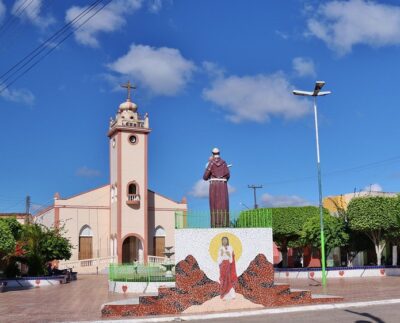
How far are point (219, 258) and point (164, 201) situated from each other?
33946mm

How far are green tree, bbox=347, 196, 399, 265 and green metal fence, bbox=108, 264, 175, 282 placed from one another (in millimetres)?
11231

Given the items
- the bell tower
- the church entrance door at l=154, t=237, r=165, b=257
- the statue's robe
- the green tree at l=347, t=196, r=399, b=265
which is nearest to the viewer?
the statue's robe

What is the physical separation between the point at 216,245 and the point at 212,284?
3.49 feet

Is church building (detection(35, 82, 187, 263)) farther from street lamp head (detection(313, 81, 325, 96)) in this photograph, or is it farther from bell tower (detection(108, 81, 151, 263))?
street lamp head (detection(313, 81, 325, 96))

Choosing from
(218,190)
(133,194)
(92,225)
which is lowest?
(218,190)

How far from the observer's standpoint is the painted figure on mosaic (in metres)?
14.9

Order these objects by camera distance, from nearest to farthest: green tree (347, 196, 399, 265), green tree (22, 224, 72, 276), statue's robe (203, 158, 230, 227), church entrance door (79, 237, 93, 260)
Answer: statue's robe (203, 158, 230, 227) < green tree (347, 196, 399, 265) < green tree (22, 224, 72, 276) < church entrance door (79, 237, 93, 260)

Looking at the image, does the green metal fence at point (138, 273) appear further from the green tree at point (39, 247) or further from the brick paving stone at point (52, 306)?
the green tree at point (39, 247)

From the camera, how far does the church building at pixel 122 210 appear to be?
143 ft

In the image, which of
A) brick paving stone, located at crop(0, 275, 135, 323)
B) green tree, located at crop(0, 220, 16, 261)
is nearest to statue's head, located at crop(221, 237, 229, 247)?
brick paving stone, located at crop(0, 275, 135, 323)

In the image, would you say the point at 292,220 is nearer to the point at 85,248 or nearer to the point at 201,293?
the point at 201,293

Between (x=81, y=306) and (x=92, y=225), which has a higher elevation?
(x=92, y=225)

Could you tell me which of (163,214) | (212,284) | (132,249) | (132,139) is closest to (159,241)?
(163,214)

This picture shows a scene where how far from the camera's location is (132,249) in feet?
145
